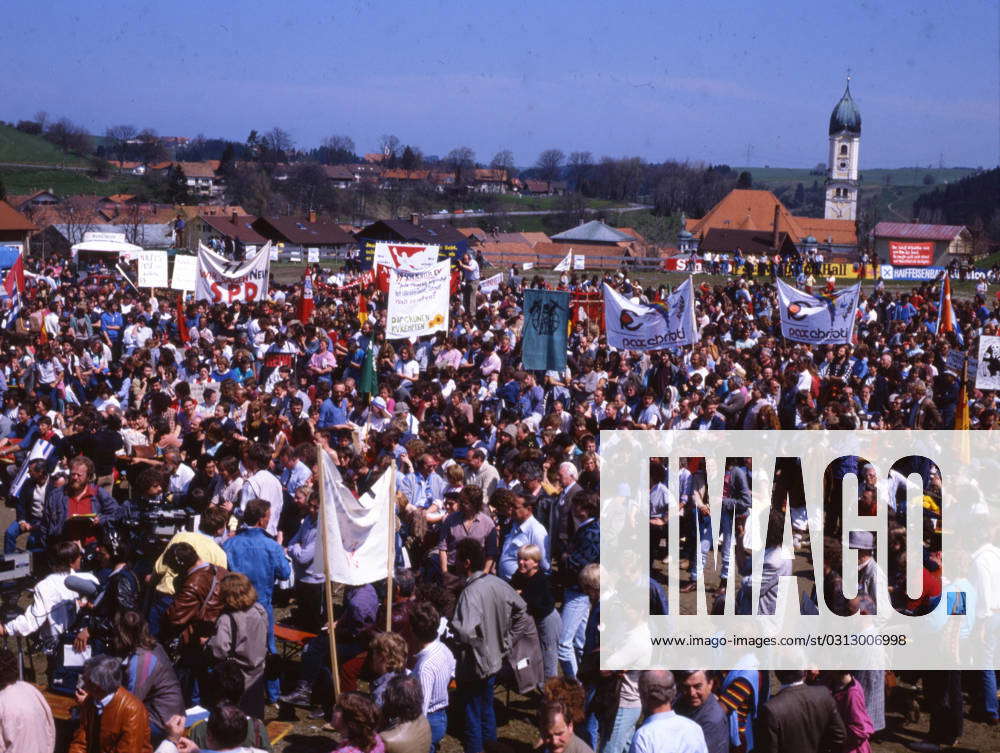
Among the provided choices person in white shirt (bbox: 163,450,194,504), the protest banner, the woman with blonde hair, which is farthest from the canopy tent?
the woman with blonde hair

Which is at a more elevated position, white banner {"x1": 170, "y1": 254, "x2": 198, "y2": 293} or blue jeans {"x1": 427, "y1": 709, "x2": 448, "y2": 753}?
white banner {"x1": 170, "y1": 254, "x2": 198, "y2": 293}

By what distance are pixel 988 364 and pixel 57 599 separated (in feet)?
35.3

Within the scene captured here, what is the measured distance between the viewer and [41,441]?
452 inches

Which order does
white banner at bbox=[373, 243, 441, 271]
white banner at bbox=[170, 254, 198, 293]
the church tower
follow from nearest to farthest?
white banner at bbox=[373, 243, 441, 271]
white banner at bbox=[170, 254, 198, 293]
the church tower

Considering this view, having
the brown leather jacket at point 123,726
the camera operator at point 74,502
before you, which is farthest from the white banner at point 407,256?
the brown leather jacket at point 123,726

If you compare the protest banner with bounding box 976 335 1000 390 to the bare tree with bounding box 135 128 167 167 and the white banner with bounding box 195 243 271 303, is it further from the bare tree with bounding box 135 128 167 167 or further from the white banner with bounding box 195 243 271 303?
the bare tree with bounding box 135 128 167 167

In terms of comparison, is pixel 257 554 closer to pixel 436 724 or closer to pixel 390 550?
pixel 390 550

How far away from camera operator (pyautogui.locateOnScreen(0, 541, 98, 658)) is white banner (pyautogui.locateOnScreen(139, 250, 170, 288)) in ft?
54.3

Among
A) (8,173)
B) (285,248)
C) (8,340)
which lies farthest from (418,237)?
(8,173)

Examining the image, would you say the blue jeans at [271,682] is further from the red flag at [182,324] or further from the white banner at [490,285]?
the white banner at [490,285]

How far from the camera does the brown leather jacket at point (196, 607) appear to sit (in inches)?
279

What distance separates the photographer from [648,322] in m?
15.3

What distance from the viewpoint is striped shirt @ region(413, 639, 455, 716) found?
648 centimetres

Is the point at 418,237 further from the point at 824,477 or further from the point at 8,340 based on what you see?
the point at 824,477
